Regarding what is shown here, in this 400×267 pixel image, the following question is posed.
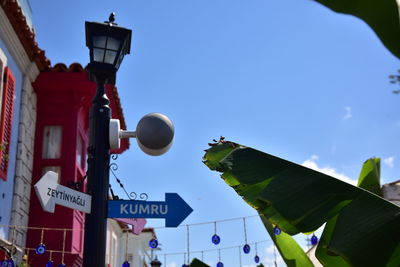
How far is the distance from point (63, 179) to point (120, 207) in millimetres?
6653

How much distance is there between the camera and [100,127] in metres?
5.31

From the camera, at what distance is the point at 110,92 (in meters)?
13.2

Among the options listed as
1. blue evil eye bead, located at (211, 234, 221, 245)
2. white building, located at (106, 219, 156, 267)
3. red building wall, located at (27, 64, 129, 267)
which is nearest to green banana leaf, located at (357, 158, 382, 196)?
blue evil eye bead, located at (211, 234, 221, 245)

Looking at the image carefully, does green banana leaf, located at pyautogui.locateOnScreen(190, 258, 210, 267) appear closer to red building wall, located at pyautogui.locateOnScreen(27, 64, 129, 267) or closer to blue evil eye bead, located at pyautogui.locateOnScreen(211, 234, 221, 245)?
blue evil eye bead, located at pyautogui.locateOnScreen(211, 234, 221, 245)

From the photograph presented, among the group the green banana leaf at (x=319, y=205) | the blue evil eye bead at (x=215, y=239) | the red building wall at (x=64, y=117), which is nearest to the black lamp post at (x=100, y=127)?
the green banana leaf at (x=319, y=205)

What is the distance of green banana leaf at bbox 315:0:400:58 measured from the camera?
357cm

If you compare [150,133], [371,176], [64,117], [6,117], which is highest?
[64,117]

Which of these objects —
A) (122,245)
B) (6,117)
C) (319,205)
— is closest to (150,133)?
(319,205)

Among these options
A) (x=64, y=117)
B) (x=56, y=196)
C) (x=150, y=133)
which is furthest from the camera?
(x=64, y=117)

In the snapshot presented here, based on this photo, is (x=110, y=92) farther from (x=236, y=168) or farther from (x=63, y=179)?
(x=236, y=168)

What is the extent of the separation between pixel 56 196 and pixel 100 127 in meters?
0.77

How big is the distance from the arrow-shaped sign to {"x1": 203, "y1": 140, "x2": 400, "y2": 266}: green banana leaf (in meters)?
1.33

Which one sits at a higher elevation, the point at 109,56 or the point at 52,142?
the point at 52,142

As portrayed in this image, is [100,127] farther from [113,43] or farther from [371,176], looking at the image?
[371,176]
